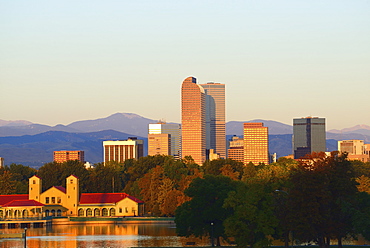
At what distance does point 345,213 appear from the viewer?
80562 millimetres

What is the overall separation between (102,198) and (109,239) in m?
63.7

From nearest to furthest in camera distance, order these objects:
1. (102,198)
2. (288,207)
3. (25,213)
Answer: (288,207), (25,213), (102,198)

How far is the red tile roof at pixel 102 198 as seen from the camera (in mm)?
170750

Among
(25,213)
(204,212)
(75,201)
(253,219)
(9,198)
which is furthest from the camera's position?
(75,201)

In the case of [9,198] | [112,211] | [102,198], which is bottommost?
[112,211]

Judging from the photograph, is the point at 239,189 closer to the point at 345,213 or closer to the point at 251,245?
the point at 251,245

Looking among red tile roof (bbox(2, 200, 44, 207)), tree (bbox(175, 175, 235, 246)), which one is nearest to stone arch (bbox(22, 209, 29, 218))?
red tile roof (bbox(2, 200, 44, 207))

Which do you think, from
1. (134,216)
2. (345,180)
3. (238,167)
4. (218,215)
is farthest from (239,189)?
(238,167)

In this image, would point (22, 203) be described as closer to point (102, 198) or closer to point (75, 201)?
point (75, 201)

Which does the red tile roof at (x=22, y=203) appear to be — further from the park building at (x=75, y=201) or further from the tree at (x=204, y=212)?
the tree at (x=204, y=212)

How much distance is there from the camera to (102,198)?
172125 millimetres

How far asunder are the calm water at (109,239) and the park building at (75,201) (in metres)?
30.4

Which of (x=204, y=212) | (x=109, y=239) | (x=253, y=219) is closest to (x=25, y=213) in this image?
(x=109, y=239)

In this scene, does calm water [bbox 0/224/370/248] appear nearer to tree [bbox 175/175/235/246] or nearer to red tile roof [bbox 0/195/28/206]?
tree [bbox 175/175/235/246]
